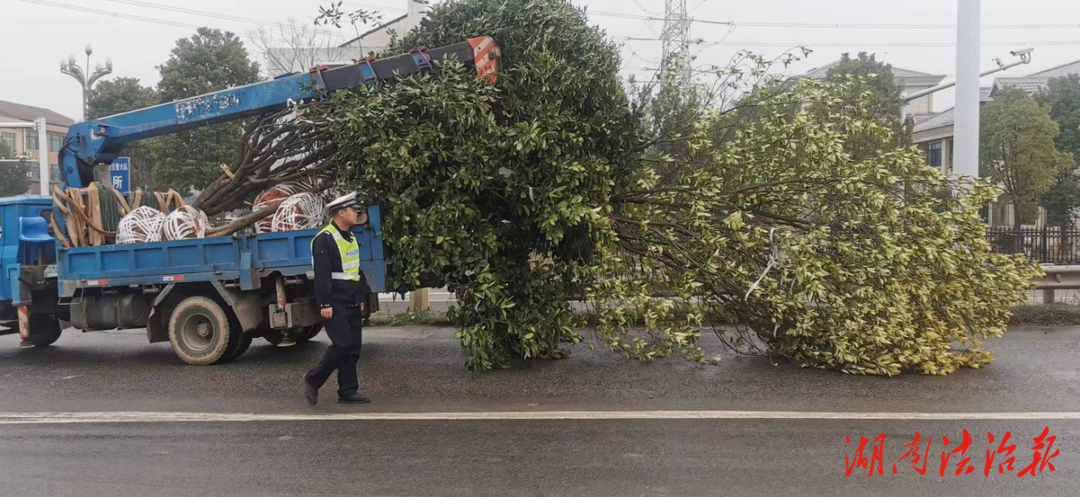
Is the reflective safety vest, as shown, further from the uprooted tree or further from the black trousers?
the uprooted tree

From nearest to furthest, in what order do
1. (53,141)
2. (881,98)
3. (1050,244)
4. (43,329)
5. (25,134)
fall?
(43,329) → (1050,244) → (881,98) → (25,134) → (53,141)

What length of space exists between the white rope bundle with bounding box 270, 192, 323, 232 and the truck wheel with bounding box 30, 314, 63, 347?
372 cm

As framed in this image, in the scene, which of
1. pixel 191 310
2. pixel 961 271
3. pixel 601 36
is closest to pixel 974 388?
pixel 961 271

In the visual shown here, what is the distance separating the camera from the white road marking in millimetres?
5980

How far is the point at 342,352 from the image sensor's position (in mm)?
6598

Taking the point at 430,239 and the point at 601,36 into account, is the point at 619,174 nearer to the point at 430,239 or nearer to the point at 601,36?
the point at 601,36

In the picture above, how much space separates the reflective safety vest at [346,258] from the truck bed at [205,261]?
955mm

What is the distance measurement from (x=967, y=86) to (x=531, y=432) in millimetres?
8963

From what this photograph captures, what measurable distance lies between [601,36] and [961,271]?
4344mm

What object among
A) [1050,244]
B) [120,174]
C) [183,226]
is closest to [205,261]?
[183,226]

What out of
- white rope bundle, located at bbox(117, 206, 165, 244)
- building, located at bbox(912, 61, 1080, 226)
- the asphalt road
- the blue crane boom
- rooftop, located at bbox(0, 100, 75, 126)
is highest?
rooftop, located at bbox(0, 100, 75, 126)

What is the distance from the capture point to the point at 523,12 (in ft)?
25.7

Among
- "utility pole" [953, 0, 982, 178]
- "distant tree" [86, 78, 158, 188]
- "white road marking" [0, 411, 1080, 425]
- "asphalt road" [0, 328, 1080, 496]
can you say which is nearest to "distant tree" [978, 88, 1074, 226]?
"utility pole" [953, 0, 982, 178]

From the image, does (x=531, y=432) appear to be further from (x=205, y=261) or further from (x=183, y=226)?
(x=183, y=226)
